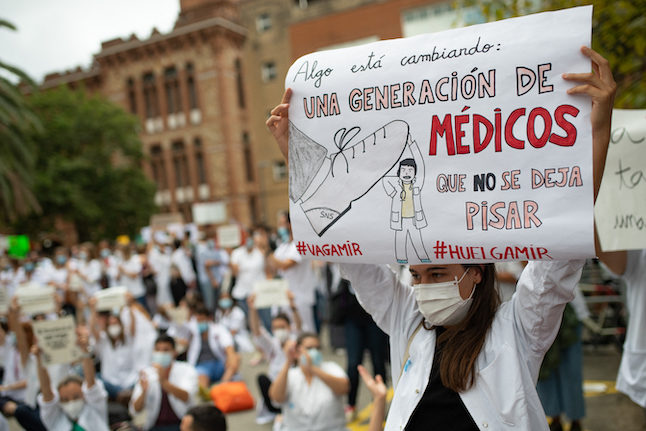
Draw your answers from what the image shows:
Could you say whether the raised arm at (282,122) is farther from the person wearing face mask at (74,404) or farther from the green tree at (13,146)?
the green tree at (13,146)

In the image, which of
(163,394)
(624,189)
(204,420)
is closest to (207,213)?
(163,394)

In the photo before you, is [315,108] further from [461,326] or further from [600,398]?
[600,398]

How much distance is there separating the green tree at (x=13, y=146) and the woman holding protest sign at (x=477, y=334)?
46.0 ft

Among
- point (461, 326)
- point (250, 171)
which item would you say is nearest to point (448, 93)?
point (461, 326)

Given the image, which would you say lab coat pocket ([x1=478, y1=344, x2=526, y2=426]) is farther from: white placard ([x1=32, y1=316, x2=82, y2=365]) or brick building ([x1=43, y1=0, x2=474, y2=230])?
brick building ([x1=43, y1=0, x2=474, y2=230])

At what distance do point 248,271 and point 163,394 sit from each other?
13.6ft

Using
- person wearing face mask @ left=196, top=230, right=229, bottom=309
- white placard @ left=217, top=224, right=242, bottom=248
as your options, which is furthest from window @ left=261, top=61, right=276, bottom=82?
white placard @ left=217, top=224, right=242, bottom=248

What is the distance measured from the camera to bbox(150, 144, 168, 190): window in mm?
34125

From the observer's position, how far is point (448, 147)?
6.48 feet

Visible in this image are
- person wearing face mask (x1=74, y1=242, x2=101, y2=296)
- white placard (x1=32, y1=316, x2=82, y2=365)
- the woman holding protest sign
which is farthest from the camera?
person wearing face mask (x1=74, y1=242, x2=101, y2=296)

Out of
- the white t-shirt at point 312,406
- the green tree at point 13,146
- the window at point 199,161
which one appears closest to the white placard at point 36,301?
the white t-shirt at point 312,406

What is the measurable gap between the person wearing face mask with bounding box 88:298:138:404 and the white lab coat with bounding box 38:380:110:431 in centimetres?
208

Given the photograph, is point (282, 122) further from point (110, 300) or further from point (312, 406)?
point (110, 300)

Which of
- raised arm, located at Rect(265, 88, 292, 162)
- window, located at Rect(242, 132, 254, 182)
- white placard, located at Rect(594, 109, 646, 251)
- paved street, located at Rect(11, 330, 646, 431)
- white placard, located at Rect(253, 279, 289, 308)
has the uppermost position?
window, located at Rect(242, 132, 254, 182)
